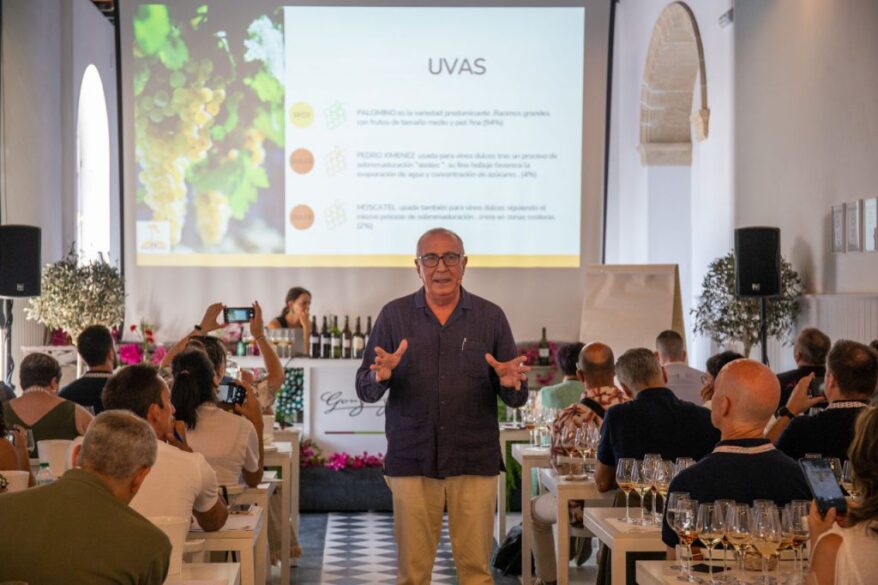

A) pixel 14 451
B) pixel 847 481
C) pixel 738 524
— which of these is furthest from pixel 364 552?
pixel 738 524

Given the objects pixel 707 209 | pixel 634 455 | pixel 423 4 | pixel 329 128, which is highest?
pixel 423 4

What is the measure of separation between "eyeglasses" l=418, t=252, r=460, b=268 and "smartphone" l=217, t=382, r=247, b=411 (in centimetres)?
145

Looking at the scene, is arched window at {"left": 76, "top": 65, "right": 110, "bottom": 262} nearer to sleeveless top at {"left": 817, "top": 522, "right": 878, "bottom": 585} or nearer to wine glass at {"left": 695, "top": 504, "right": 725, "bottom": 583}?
wine glass at {"left": 695, "top": 504, "right": 725, "bottom": 583}

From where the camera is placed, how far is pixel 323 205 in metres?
11.5

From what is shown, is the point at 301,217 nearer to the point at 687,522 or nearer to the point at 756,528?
the point at 687,522

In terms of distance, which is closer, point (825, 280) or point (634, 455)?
point (634, 455)

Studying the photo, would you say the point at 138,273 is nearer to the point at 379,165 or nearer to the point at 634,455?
the point at 379,165

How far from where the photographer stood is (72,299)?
10.2 meters

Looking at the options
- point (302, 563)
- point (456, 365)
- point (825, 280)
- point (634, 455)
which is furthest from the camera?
point (825, 280)

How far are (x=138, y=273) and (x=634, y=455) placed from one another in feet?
24.6

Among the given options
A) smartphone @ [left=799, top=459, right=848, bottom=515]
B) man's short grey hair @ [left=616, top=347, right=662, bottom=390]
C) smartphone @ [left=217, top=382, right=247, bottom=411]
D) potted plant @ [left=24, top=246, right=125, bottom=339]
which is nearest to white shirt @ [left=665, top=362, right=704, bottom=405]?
man's short grey hair @ [left=616, top=347, right=662, bottom=390]

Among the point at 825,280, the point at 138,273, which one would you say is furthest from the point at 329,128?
the point at 825,280

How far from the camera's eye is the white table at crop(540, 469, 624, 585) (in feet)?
17.3

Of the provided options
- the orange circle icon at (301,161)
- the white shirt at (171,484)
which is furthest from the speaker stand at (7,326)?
the white shirt at (171,484)
